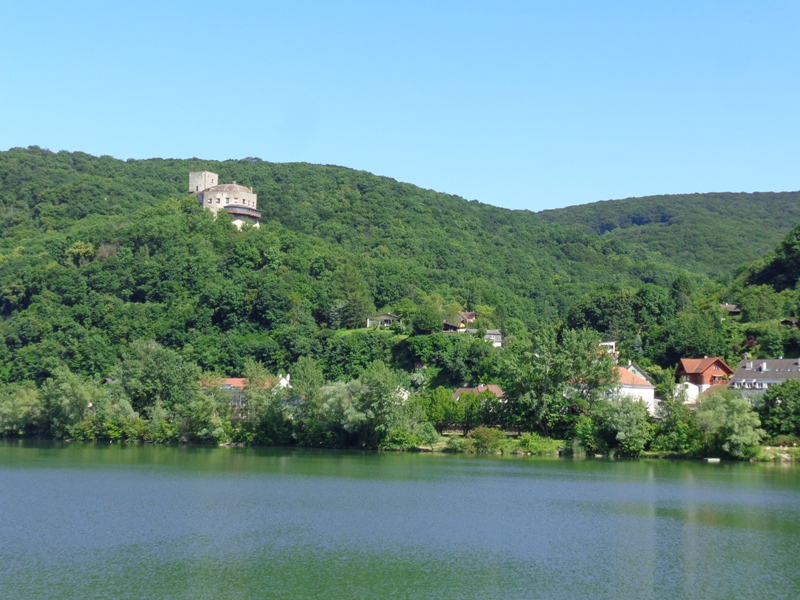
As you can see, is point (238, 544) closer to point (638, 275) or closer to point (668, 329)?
point (668, 329)

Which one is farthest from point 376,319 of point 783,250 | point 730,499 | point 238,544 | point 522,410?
point 238,544

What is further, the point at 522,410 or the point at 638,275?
the point at 638,275

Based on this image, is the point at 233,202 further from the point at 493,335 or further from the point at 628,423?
the point at 628,423

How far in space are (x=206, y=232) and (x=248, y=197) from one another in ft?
46.1

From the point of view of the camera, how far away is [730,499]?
144 ft

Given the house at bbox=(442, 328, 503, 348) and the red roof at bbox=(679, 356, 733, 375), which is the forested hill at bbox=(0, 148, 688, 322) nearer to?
the house at bbox=(442, 328, 503, 348)

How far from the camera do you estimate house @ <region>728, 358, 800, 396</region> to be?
7800 cm

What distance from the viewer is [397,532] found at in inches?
1404

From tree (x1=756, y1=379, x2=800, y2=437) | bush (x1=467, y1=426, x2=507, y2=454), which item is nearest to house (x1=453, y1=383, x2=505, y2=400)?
bush (x1=467, y1=426, x2=507, y2=454)

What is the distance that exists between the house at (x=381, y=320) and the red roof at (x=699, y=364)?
1401 inches

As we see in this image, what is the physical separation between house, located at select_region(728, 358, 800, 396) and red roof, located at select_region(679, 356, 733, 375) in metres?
2.50

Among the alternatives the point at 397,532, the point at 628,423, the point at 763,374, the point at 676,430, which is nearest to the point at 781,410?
the point at 676,430

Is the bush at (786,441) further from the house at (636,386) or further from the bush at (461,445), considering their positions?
the bush at (461,445)

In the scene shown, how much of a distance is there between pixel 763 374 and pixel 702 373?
17.4 ft
